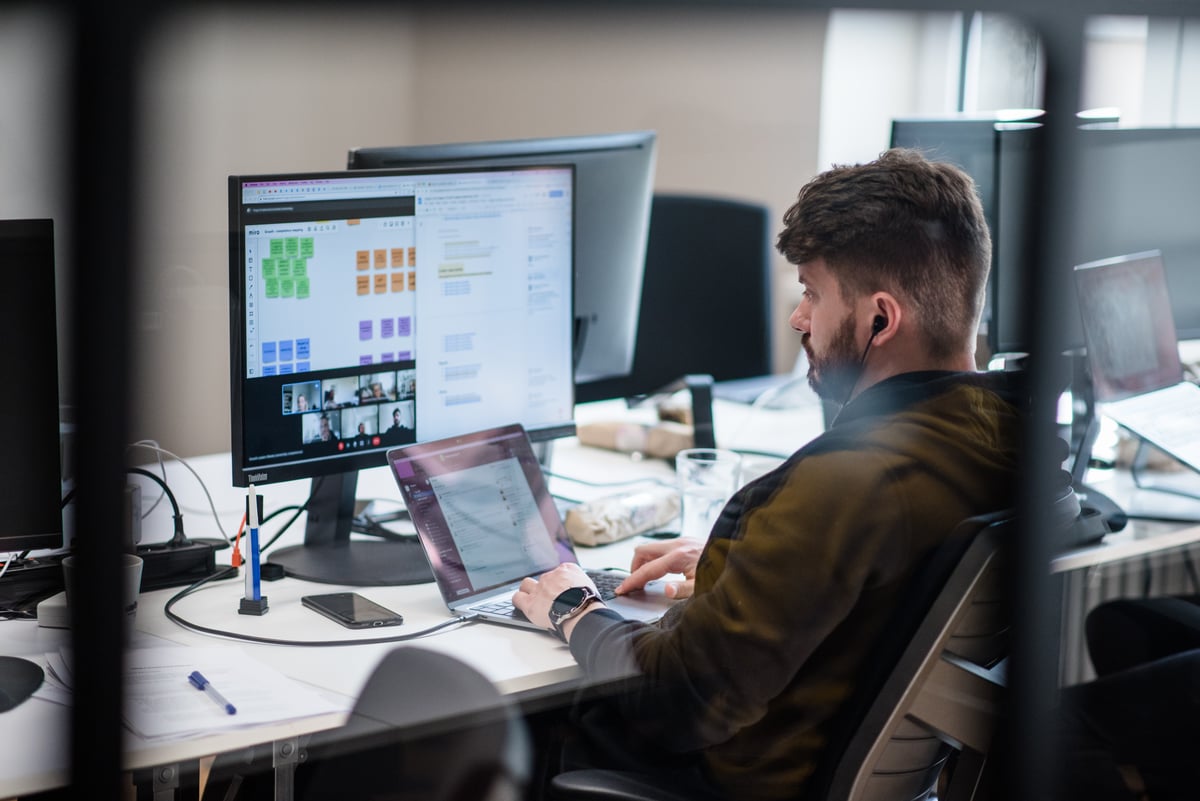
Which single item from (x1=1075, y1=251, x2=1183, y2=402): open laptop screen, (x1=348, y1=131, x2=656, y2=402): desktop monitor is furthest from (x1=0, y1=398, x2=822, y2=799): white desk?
(x1=1075, y1=251, x2=1183, y2=402): open laptop screen

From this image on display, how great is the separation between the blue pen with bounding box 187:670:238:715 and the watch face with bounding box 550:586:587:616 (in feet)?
1.23

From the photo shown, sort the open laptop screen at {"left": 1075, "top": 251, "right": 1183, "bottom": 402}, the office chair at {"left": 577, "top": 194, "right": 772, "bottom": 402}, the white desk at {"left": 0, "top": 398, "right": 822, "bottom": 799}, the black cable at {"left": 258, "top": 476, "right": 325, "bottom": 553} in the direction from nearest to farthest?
the white desk at {"left": 0, "top": 398, "right": 822, "bottom": 799}
the black cable at {"left": 258, "top": 476, "right": 325, "bottom": 553}
the open laptop screen at {"left": 1075, "top": 251, "right": 1183, "bottom": 402}
the office chair at {"left": 577, "top": 194, "right": 772, "bottom": 402}

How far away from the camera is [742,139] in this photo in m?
3.57

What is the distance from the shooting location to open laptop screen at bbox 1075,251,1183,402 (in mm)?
1880

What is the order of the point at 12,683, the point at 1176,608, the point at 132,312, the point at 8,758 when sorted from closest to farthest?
the point at 132,312, the point at 8,758, the point at 12,683, the point at 1176,608

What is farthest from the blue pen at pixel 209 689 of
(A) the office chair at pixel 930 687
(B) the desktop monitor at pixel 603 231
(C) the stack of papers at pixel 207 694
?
(B) the desktop monitor at pixel 603 231

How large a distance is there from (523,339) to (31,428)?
2.22 ft

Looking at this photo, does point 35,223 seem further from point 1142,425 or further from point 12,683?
point 1142,425

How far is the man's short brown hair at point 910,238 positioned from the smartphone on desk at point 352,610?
0.64 meters

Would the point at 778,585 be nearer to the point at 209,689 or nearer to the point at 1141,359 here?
the point at 209,689

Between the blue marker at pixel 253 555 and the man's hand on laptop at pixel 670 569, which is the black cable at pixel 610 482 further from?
the blue marker at pixel 253 555

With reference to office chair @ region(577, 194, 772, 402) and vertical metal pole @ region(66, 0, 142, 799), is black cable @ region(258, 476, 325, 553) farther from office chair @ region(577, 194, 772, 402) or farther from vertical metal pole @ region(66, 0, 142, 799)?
office chair @ region(577, 194, 772, 402)

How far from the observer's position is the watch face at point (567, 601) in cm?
140

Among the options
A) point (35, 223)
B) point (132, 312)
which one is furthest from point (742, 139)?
point (132, 312)
